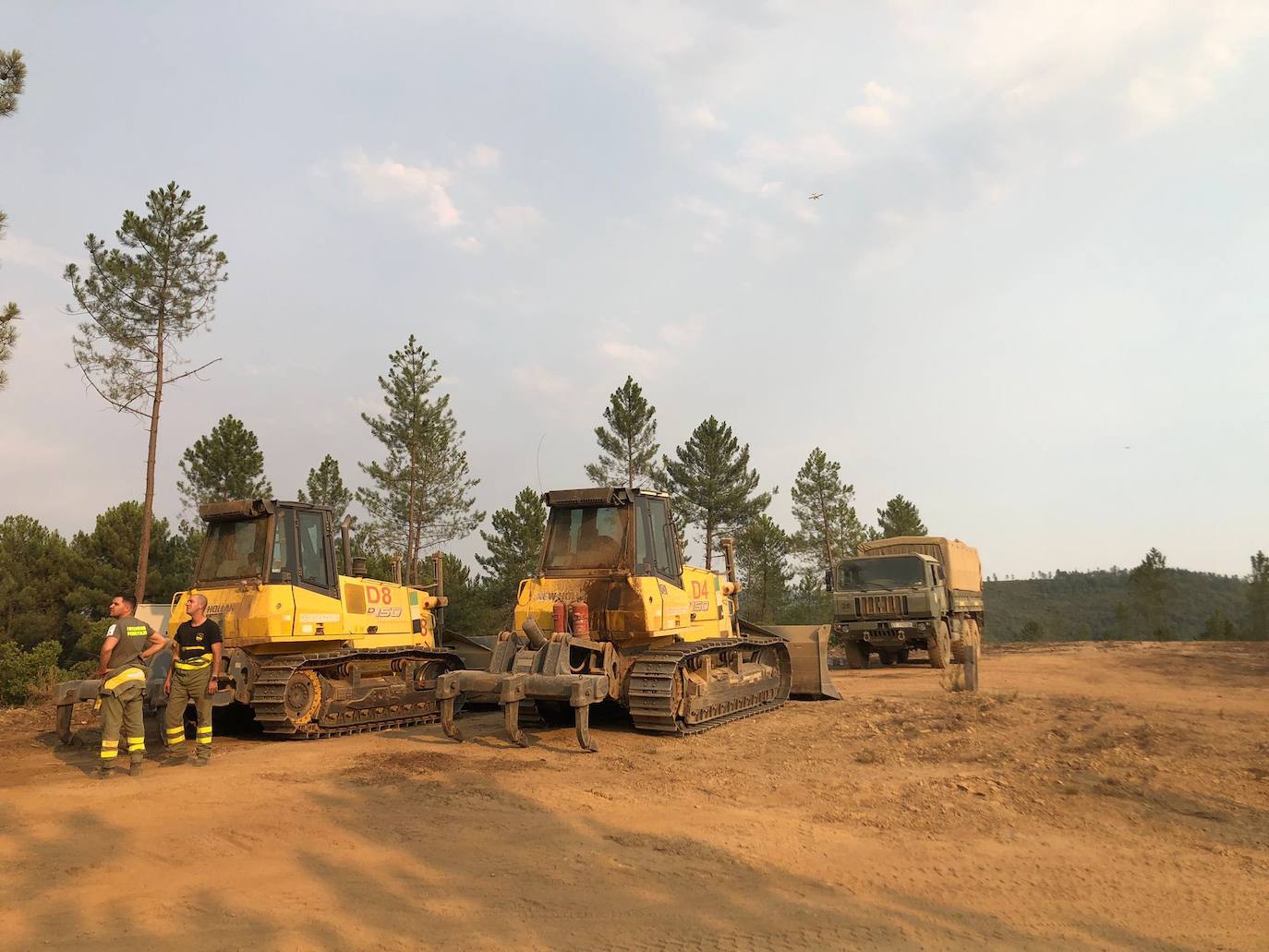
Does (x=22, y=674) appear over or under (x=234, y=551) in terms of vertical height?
under

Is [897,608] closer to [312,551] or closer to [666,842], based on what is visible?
[312,551]

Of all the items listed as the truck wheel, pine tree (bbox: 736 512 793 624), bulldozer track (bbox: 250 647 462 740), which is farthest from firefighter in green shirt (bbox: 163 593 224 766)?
pine tree (bbox: 736 512 793 624)

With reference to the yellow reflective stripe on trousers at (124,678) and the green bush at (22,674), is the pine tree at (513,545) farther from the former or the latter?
the yellow reflective stripe on trousers at (124,678)

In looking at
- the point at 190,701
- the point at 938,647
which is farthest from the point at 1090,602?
the point at 190,701

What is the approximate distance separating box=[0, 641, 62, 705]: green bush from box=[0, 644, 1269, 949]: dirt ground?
335 inches

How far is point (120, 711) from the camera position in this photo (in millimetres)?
9617

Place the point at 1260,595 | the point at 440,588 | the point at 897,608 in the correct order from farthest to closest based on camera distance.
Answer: the point at 1260,595, the point at 897,608, the point at 440,588

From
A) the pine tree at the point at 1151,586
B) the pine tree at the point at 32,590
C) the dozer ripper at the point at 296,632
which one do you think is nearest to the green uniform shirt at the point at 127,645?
the dozer ripper at the point at 296,632

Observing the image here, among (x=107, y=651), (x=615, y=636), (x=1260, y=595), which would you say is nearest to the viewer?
(x=107, y=651)

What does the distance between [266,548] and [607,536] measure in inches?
186

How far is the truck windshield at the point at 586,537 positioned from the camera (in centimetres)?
1255

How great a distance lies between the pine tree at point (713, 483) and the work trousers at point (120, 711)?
31.7m

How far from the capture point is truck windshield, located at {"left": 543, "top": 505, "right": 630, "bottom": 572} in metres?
12.6

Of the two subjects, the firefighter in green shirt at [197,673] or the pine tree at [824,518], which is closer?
the firefighter in green shirt at [197,673]
